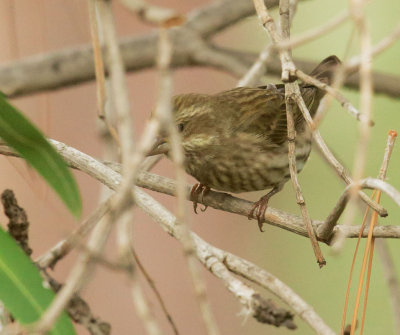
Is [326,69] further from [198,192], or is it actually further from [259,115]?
[198,192]

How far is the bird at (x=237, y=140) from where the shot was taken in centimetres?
318

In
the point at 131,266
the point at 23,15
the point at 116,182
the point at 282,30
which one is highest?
the point at 23,15

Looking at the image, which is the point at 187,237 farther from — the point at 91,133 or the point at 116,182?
the point at 91,133

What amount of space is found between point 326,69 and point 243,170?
718 millimetres

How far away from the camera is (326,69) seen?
356 cm

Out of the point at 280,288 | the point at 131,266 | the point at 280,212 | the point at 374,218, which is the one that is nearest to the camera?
the point at 131,266

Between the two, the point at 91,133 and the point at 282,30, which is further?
the point at 91,133

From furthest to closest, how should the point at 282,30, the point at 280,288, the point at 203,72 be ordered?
the point at 203,72 → the point at 282,30 → the point at 280,288

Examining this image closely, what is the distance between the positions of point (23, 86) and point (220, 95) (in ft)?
3.24

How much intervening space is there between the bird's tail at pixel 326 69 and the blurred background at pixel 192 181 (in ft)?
0.63

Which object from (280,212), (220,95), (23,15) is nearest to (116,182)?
(280,212)

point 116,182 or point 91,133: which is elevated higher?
point 91,133

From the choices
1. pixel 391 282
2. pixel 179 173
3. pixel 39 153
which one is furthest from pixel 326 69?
pixel 179 173

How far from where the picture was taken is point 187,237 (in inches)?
41.5
